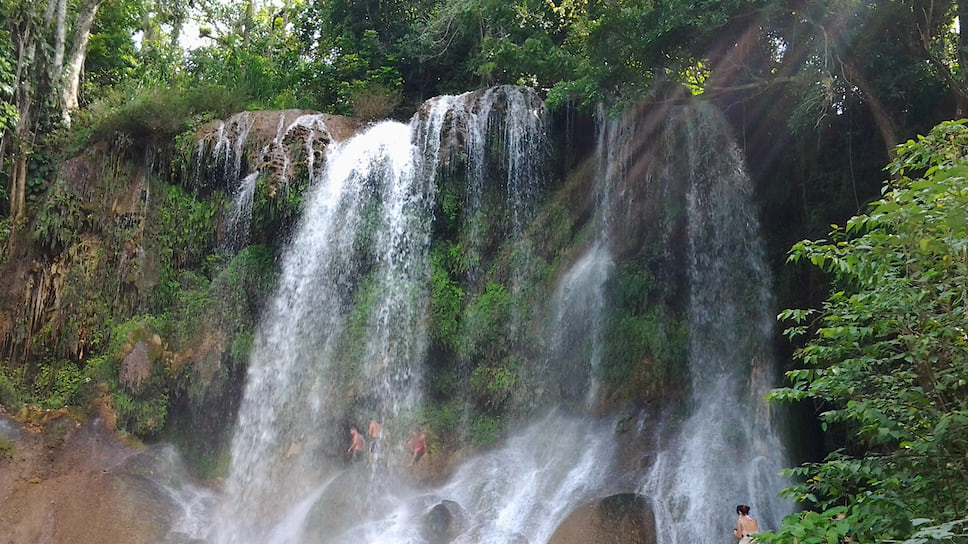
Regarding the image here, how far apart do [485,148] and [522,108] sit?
0.98 metres

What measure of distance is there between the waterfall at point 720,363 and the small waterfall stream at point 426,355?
24 mm

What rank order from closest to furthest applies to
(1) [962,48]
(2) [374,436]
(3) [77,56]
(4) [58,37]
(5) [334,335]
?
1. (1) [962,48]
2. (2) [374,436]
3. (5) [334,335]
4. (4) [58,37]
5. (3) [77,56]

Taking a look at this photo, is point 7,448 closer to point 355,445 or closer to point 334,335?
point 334,335

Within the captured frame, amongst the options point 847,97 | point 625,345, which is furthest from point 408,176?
point 847,97

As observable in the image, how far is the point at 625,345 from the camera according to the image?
37.2 ft

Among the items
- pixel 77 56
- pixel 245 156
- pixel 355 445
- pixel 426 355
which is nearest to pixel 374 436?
pixel 355 445

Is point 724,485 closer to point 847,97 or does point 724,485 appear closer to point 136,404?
point 847,97

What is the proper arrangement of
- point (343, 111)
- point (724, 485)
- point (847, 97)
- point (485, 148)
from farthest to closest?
point (343, 111) < point (485, 148) < point (847, 97) < point (724, 485)

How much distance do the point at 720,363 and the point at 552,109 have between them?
5157 mm

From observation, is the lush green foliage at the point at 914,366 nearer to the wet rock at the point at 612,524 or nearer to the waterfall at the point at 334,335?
the wet rock at the point at 612,524

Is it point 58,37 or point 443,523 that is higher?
point 58,37

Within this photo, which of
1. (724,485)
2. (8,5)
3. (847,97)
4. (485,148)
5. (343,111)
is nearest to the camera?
(724,485)

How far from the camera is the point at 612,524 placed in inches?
347

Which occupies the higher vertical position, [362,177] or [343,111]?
[343,111]
